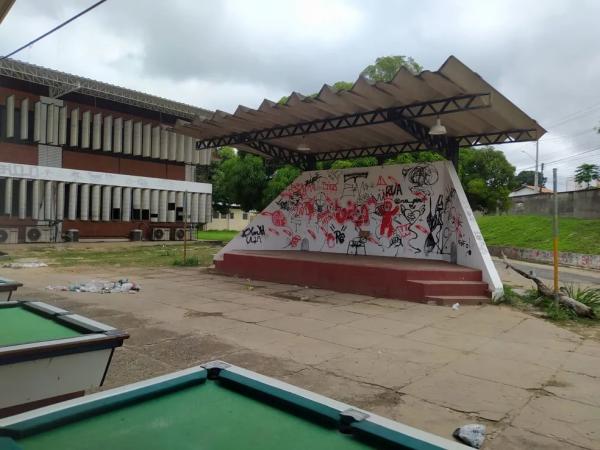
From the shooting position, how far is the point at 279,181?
985 inches

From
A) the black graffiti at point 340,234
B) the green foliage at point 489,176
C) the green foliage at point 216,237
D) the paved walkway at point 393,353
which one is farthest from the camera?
the green foliage at point 489,176

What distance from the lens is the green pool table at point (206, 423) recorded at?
5.90 ft

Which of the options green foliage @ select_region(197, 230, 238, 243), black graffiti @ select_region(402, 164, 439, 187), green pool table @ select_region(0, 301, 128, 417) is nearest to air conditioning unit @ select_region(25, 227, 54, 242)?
green foliage @ select_region(197, 230, 238, 243)

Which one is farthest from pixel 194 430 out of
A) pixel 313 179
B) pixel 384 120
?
pixel 313 179

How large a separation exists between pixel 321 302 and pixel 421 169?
5022 mm

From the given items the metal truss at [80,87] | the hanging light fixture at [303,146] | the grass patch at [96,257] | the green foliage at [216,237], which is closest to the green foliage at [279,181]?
the metal truss at [80,87]

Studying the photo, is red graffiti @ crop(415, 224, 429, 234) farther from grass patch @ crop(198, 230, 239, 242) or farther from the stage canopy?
grass patch @ crop(198, 230, 239, 242)

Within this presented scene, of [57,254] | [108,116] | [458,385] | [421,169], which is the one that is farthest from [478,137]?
[108,116]

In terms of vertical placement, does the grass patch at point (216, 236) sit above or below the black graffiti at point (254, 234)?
below

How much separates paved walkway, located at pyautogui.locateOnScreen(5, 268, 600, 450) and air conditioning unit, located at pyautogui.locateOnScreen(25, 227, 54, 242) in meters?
15.9

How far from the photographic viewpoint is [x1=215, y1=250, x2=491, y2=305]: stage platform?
9617mm

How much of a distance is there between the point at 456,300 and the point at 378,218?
4.27 metres

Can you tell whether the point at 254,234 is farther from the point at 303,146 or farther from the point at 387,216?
the point at 387,216

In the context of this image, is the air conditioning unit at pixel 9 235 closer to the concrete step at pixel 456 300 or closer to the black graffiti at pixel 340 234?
the black graffiti at pixel 340 234
